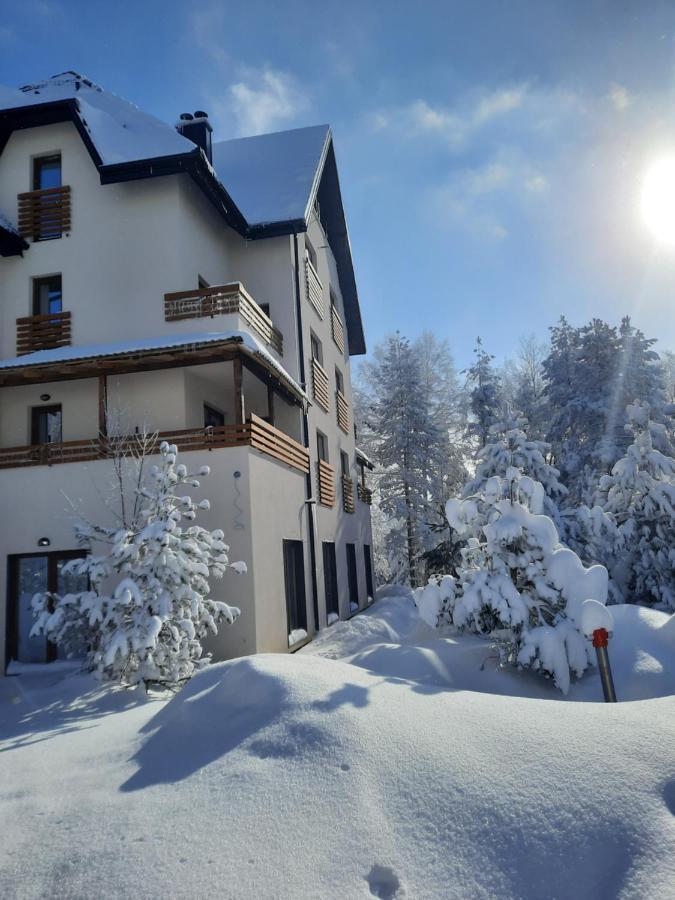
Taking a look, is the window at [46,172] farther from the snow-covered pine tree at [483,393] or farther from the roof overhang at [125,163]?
the snow-covered pine tree at [483,393]

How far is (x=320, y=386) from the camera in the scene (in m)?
17.4

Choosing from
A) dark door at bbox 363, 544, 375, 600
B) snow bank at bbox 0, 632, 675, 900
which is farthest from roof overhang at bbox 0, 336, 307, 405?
dark door at bbox 363, 544, 375, 600

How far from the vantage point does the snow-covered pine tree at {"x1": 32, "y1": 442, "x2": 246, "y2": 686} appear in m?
8.09

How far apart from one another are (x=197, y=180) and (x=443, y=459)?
1794 cm

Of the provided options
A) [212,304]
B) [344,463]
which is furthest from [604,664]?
[344,463]

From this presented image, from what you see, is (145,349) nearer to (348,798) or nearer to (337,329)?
(348,798)

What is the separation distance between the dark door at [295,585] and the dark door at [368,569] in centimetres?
907

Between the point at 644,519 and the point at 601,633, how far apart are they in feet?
26.4

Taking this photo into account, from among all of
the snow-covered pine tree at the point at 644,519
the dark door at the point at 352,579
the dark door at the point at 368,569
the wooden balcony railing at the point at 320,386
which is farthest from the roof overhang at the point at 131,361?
the dark door at the point at 368,569

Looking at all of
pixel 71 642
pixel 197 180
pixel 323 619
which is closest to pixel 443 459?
pixel 323 619

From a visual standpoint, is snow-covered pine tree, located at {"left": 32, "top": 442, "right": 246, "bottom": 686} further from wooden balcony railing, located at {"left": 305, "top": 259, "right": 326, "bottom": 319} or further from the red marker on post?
wooden balcony railing, located at {"left": 305, "top": 259, "right": 326, "bottom": 319}

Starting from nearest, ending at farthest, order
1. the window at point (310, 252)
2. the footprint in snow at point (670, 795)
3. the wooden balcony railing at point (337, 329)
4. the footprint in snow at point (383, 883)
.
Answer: the footprint in snow at point (383, 883) < the footprint in snow at point (670, 795) < the window at point (310, 252) < the wooden balcony railing at point (337, 329)

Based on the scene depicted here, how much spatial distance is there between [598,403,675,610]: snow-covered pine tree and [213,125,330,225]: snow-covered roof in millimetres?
9804

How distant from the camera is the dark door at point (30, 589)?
1132 cm
